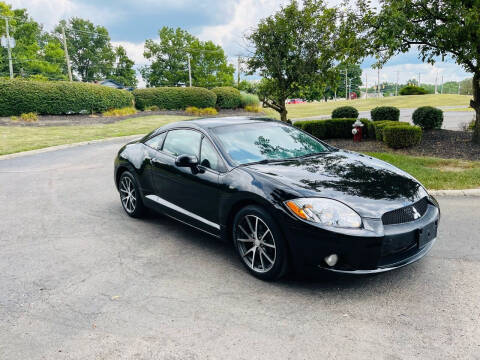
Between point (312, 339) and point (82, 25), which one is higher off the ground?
point (82, 25)

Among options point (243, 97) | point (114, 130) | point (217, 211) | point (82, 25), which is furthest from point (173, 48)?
point (217, 211)

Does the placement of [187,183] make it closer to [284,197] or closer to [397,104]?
[284,197]

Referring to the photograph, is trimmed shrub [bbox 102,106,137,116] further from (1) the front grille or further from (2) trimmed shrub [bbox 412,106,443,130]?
(1) the front grille

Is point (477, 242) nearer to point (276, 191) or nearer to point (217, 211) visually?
point (276, 191)

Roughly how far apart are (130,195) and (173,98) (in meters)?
25.9

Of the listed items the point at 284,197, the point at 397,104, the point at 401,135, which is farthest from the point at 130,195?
the point at 397,104

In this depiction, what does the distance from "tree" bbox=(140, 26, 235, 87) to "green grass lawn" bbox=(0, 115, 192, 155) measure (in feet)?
177

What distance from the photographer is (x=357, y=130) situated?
40.1 feet

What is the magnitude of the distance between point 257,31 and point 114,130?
9.88 m

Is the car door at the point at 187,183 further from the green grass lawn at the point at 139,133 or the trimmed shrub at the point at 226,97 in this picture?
the trimmed shrub at the point at 226,97

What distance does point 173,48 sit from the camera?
77.6 metres

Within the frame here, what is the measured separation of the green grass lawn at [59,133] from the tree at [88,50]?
227 feet

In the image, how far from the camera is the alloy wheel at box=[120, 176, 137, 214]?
598 centimetres

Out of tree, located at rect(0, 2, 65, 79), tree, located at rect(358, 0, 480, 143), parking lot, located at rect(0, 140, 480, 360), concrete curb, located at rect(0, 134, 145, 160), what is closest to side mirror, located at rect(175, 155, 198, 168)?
parking lot, located at rect(0, 140, 480, 360)
